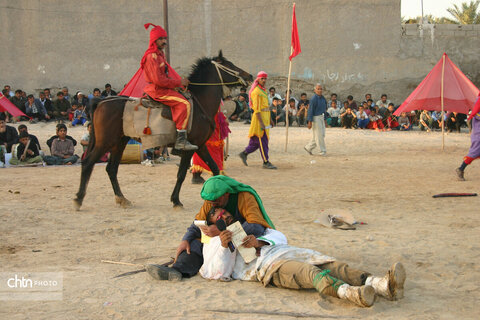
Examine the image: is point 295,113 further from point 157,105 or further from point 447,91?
point 157,105

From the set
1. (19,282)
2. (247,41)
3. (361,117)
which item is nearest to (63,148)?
(19,282)

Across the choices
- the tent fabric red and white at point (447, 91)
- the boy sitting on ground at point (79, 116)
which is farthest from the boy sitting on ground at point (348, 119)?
the boy sitting on ground at point (79, 116)

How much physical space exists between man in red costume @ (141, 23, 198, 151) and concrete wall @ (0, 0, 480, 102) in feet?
48.8

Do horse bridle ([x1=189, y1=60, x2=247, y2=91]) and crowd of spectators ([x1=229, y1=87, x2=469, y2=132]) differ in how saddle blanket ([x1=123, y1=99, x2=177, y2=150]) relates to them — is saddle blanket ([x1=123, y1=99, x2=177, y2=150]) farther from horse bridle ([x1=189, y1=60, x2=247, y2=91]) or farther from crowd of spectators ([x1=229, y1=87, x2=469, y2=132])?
crowd of spectators ([x1=229, y1=87, x2=469, y2=132])

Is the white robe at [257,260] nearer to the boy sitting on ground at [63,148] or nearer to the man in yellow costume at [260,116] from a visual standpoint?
the man in yellow costume at [260,116]

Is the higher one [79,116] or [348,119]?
[79,116]

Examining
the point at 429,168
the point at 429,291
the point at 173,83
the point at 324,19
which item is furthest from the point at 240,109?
the point at 429,291

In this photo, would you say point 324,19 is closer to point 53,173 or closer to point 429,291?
point 53,173

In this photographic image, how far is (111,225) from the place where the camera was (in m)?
7.08

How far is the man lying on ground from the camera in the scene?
4.20m

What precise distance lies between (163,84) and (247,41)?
16.1 meters

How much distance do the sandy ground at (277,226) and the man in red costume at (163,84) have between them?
117 centimetres

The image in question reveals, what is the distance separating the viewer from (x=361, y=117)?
66.2 ft

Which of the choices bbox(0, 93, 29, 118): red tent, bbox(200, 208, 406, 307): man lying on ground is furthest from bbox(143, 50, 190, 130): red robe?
bbox(0, 93, 29, 118): red tent
